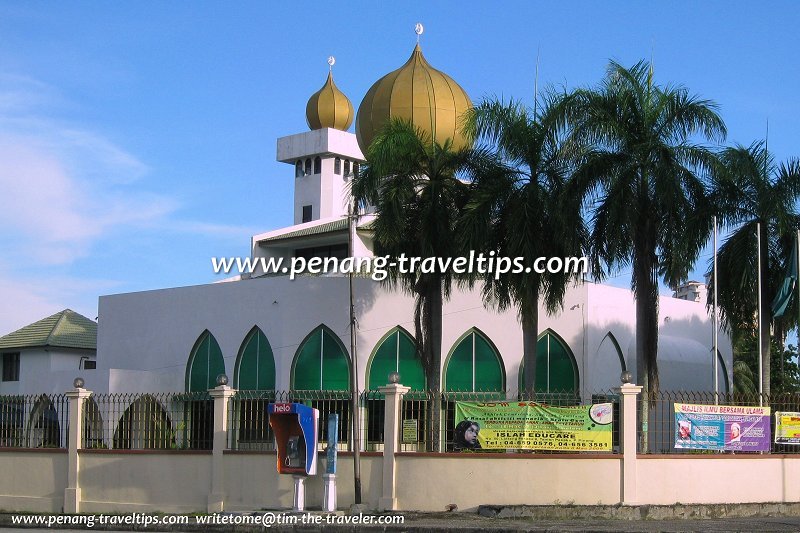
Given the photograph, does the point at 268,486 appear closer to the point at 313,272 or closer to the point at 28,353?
the point at 313,272

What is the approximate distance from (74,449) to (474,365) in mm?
12006

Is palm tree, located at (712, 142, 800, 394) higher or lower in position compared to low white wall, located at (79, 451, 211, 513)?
higher

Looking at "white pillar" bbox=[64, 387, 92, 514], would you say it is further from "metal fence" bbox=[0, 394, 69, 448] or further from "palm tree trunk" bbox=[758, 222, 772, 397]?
"palm tree trunk" bbox=[758, 222, 772, 397]

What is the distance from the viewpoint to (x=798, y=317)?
2488 cm

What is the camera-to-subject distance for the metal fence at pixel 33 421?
2494cm

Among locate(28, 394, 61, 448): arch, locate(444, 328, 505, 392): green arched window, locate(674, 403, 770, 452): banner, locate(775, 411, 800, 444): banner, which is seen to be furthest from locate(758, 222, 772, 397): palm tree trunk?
locate(28, 394, 61, 448): arch

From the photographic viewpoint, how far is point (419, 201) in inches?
1017

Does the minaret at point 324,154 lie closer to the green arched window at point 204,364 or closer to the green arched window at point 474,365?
the green arched window at point 204,364

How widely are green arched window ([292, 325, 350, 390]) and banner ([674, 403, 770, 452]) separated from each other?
12.5m

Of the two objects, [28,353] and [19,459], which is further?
[28,353]

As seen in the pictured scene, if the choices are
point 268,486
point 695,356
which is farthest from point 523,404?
point 695,356

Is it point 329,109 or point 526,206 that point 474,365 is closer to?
point 526,206

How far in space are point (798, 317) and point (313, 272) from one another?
1417cm

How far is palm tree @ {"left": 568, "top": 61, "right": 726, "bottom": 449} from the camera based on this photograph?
23656 millimetres
